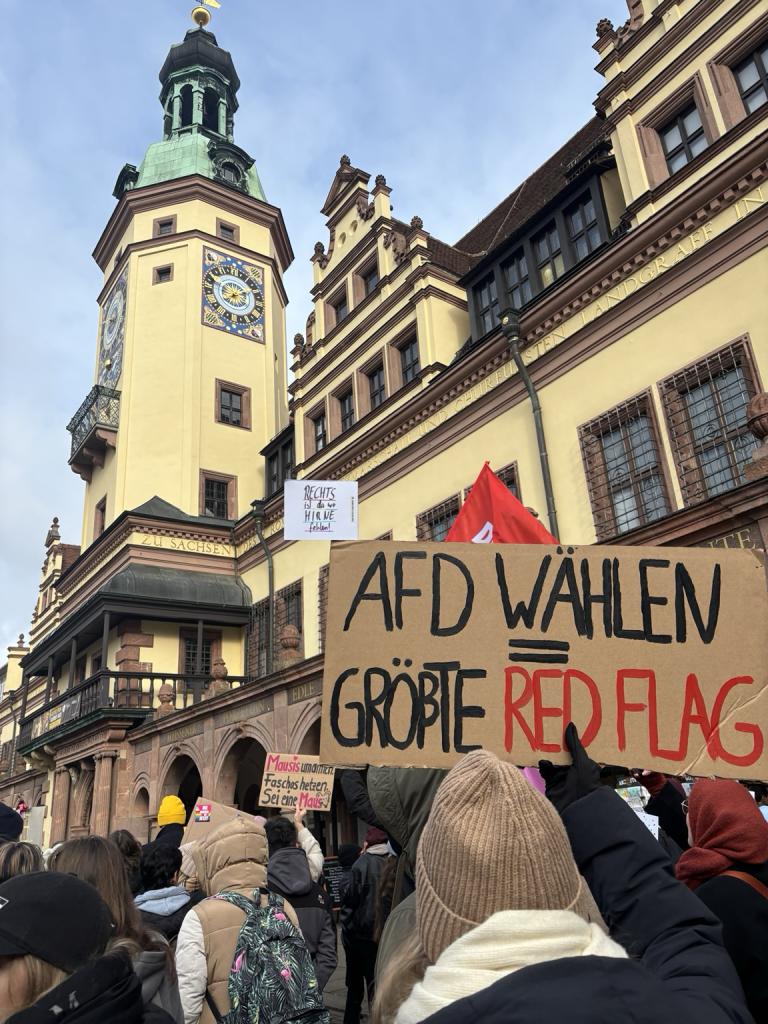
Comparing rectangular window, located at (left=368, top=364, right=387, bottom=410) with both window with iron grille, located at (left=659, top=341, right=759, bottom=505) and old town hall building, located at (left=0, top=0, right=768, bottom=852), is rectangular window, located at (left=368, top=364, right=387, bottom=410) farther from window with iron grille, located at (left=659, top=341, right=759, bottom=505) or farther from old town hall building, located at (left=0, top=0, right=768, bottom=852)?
window with iron grille, located at (left=659, top=341, right=759, bottom=505)

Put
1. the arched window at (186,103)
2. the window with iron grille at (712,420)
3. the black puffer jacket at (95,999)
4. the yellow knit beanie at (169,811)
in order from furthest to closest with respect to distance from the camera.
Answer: the arched window at (186,103)
the window with iron grille at (712,420)
the yellow knit beanie at (169,811)
the black puffer jacket at (95,999)

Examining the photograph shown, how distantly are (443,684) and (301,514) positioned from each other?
6.92 meters

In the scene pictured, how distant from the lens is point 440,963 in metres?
1.32

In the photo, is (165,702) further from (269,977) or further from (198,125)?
(198,125)

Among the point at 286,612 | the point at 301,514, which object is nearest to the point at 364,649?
the point at 301,514

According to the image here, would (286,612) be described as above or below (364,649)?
above

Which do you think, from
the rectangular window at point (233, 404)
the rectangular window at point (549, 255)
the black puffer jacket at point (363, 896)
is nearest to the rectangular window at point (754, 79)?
the rectangular window at point (549, 255)

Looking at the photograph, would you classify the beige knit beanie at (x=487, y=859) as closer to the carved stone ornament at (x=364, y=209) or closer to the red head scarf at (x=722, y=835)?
the red head scarf at (x=722, y=835)

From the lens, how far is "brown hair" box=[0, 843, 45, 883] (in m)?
3.47

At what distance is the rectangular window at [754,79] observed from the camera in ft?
36.6

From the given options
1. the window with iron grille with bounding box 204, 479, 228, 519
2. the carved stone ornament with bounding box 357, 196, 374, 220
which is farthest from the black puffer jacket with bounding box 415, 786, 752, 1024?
the window with iron grille with bounding box 204, 479, 228, 519

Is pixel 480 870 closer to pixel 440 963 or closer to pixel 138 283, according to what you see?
pixel 440 963

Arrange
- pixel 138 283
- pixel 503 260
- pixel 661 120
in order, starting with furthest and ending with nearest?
pixel 138 283 < pixel 503 260 < pixel 661 120

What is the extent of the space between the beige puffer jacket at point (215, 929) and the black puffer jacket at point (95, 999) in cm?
121
